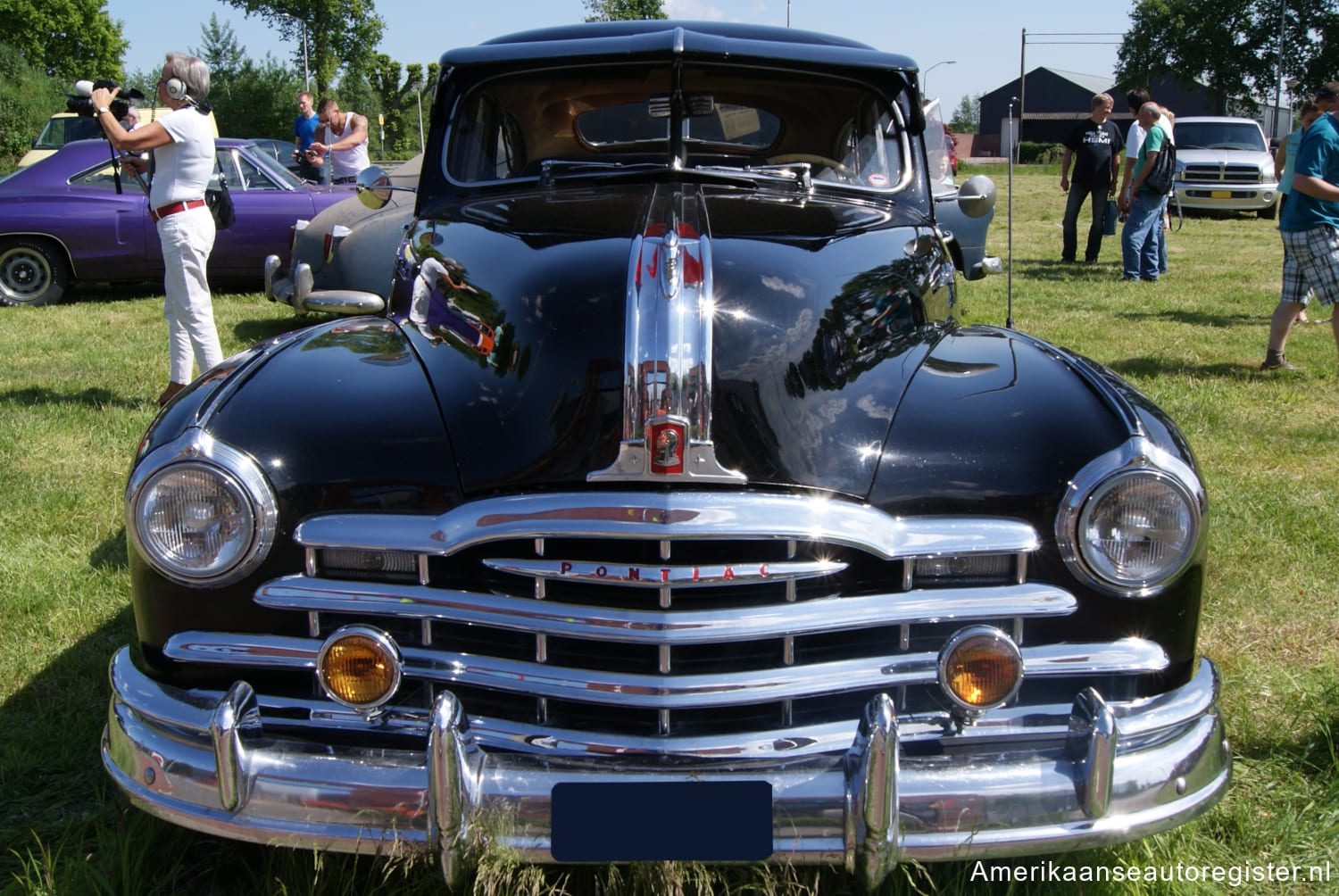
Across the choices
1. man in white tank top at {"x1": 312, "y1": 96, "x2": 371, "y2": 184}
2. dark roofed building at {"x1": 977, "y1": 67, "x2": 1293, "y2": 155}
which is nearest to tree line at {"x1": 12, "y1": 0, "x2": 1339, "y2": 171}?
dark roofed building at {"x1": 977, "y1": 67, "x2": 1293, "y2": 155}

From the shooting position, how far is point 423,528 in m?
1.92

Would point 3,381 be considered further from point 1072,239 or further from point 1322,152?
point 1072,239

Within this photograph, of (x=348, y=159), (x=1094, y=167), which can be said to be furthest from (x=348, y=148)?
(x=1094, y=167)

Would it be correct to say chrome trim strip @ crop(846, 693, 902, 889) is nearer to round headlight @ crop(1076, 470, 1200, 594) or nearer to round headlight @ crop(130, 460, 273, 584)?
round headlight @ crop(1076, 470, 1200, 594)

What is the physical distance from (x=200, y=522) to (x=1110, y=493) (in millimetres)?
1659

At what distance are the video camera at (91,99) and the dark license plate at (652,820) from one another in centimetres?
506

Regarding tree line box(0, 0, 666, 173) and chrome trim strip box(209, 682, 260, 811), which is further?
tree line box(0, 0, 666, 173)

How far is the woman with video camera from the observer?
528cm

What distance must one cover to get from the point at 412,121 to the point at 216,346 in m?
45.3

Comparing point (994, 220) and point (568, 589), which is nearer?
point (568, 589)

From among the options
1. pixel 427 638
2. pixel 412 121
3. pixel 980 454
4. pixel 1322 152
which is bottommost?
pixel 427 638

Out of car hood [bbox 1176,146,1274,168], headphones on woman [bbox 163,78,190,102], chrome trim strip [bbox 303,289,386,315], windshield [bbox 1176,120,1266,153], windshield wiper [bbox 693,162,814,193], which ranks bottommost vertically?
chrome trim strip [bbox 303,289,386,315]

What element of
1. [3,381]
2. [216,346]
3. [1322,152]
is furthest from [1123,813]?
[3,381]

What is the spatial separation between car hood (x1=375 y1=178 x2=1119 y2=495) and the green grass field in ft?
2.49
